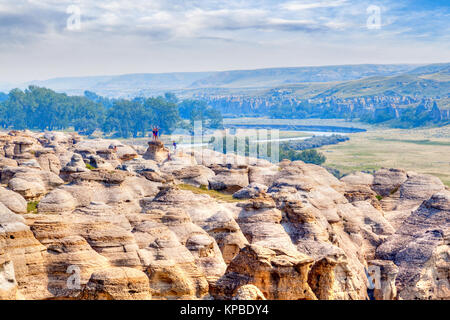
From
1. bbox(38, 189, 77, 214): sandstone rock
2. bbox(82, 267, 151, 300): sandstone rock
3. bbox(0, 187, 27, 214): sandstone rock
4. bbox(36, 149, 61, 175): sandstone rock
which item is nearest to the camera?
bbox(82, 267, 151, 300): sandstone rock

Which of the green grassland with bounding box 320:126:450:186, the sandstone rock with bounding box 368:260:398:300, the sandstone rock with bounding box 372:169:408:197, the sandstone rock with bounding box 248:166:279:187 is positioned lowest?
the green grassland with bounding box 320:126:450:186

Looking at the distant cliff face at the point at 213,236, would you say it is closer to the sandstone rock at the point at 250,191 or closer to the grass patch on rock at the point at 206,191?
the sandstone rock at the point at 250,191

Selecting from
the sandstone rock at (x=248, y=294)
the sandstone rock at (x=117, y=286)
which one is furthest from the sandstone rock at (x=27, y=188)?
the sandstone rock at (x=248, y=294)

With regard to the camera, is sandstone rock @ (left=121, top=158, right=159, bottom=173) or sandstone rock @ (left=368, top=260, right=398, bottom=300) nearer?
sandstone rock @ (left=368, top=260, right=398, bottom=300)

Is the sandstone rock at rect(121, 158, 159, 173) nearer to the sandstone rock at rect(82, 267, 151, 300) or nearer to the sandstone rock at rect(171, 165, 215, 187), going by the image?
the sandstone rock at rect(171, 165, 215, 187)

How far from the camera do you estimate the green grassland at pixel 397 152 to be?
11894 centimetres

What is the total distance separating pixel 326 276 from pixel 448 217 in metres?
17.5

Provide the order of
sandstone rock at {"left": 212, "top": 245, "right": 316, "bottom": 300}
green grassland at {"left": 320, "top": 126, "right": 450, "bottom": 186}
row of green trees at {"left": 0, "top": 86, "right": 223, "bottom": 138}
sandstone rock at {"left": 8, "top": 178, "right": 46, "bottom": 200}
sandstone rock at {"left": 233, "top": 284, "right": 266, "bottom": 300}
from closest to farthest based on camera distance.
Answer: sandstone rock at {"left": 233, "top": 284, "right": 266, "bottom": 300} → sandstone rock at {"left": 212, "top": 245, "right": 316, "bottom": 300} → sandstone rock at {"left": 8, "top": 178, "right": 46, "bottom": 200} → green grassland at {"left": 320, "top": 126, "right": 450, "bottom": 186} → row of green trees at {"left": 0, "top": 86, "right": 223, "bottom": 138}

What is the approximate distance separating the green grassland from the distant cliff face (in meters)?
56.8

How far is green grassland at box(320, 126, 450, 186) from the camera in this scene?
390 ft

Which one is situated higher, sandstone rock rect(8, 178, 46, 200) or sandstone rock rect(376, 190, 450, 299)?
sandstone rock rect(8, 178, 46, 200)

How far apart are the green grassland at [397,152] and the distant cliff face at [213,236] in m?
Result: 56.8

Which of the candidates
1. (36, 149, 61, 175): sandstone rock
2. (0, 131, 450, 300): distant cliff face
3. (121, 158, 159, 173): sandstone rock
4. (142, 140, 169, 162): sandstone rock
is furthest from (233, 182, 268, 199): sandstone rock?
(142, 140, 169, 162): sandstone rock
